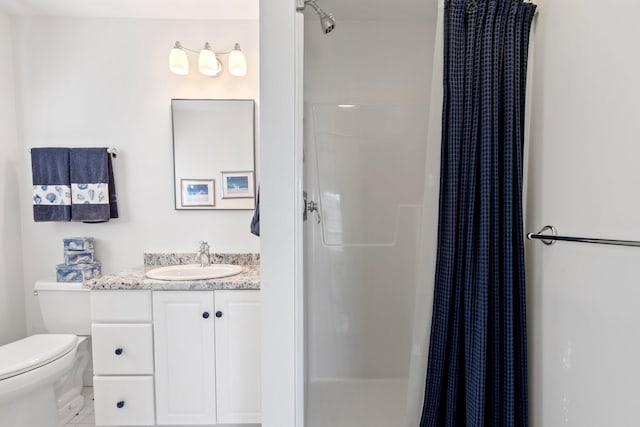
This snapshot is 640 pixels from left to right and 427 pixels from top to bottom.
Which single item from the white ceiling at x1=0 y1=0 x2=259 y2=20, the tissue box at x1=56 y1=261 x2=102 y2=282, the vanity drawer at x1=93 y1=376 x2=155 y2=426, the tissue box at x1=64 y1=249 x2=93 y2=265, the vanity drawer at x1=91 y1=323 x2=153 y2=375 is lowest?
the vanity drawer at x1=93 y1=376 x2=155 y2=426

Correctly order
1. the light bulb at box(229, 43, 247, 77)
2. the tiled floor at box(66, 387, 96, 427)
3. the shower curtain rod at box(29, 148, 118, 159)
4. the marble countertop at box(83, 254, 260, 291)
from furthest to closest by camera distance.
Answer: the shower curtain rod at box(29, 148, 118, 159) < the light bulb at box(229, 43, 247, 77) < the tiled floor at box(66, 387, 96, 427) < the marble countertop at box(83, 254, 260, 291)

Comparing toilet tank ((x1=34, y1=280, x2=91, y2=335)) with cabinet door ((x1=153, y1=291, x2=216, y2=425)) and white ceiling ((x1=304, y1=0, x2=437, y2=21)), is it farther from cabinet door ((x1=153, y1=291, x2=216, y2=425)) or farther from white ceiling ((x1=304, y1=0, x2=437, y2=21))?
white ceiling ((x1=304, y1=0, x2=437, y2=21))

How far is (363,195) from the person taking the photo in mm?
1951

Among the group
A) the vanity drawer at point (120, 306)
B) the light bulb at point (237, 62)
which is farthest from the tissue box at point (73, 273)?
the light bulb at point (237, 62)

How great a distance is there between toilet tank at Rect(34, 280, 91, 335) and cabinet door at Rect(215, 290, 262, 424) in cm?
98

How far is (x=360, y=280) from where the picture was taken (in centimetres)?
197

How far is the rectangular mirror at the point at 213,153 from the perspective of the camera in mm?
2053

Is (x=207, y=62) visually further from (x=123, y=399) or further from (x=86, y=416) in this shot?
(x=86, y=416)

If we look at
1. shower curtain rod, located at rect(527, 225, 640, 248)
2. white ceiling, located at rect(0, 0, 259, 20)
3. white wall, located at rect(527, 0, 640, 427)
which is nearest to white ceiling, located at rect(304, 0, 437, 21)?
white ceiling, located at rect(0, 0, 259, 20)

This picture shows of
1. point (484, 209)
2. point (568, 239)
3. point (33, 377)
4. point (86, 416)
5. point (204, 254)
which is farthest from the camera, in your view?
point (204, 254)

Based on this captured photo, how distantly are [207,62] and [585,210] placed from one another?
2080mm

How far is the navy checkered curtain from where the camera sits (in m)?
1.06

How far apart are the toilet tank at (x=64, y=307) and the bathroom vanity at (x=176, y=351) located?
39cm

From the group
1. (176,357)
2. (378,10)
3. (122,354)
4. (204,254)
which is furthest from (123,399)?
(378,10)
